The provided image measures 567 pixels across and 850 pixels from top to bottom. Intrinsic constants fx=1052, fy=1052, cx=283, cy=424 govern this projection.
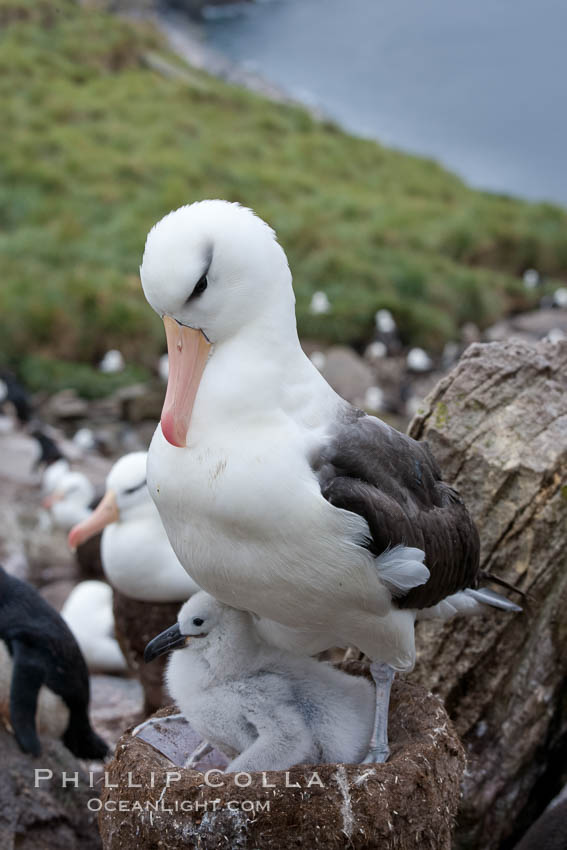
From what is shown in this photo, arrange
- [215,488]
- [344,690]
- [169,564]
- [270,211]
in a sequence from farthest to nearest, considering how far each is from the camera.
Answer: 1. [270,211]
2. [169,564]
3. [344,690]
4. [215,488]

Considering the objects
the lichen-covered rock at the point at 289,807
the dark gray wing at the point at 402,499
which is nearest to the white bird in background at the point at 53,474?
the dark gray wing at the point at 402,499

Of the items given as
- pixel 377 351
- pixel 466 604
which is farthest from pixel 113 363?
pixel 466 604

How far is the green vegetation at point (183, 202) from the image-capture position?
1454 cm

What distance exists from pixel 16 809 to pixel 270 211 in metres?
15.2

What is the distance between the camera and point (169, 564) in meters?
4.84

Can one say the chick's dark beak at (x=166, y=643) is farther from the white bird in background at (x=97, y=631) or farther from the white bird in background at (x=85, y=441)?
the white bird in background at (x=85, y=441)

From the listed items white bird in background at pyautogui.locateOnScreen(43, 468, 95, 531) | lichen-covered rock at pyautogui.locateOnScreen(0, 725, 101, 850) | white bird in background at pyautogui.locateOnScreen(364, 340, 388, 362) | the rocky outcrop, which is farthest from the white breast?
white bird in background at pyautogui.locateOnScreen(364, 340, 388, 362)

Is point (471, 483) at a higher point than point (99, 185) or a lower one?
higher

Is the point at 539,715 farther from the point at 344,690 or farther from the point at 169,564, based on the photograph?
the point at 169,564

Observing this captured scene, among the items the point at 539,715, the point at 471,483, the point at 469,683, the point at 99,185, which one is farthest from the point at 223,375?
the point at 99,185

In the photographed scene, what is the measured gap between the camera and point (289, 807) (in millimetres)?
3004

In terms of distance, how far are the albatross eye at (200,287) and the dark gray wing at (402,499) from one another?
0.57 metres

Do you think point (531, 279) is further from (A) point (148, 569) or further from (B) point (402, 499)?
(B) point (402, 499)

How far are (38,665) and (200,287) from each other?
2321 mm
